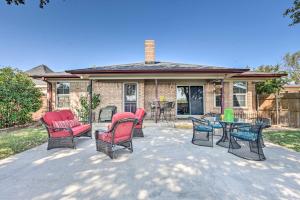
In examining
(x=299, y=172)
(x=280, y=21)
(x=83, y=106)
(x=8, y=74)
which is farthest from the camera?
(x=280, y=21)

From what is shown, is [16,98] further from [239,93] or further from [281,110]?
[281,110]

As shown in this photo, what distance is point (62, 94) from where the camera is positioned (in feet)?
40.1

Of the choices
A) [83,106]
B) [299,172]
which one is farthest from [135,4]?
[299,172]

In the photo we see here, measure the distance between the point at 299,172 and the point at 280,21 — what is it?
17.7m

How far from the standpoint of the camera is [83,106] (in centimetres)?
1127

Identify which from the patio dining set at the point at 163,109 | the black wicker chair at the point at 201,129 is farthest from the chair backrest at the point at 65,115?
the patio dining set at the point at 163,109

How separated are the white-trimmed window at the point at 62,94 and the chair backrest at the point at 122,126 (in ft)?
29.5

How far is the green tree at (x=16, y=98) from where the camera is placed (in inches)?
363

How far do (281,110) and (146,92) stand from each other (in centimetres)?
873

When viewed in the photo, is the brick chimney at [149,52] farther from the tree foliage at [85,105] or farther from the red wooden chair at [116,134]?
the red wooden chair at [116,134]

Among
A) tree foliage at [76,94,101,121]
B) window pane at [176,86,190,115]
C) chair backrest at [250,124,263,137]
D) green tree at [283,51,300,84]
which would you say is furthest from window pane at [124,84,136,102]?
green tree at [283,51,300,84]

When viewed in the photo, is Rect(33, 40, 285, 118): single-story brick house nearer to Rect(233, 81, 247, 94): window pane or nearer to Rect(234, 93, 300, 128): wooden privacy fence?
Rect(233, 81, 247, 94): window pane

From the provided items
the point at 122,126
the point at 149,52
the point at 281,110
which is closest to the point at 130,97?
the point at 149,52

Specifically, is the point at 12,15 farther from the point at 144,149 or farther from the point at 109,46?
the point at 144,149
